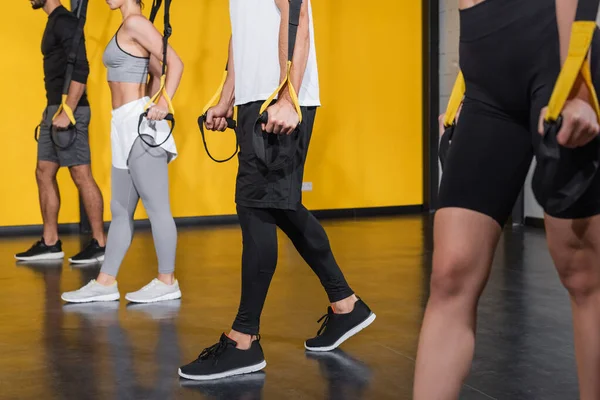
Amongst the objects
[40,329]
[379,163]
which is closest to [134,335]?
[40,329]

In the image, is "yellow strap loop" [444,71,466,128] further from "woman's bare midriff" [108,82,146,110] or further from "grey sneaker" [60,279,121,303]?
"grey sneaker" [60,279,121,303]

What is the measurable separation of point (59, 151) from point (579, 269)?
13.2 ft

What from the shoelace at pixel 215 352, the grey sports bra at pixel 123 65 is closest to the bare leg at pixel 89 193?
the grey sports bra at pixel 123 65

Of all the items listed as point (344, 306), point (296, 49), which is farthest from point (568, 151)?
point (344, 306)

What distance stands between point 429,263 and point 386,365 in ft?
6.84

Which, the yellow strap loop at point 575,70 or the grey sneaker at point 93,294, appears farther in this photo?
the grey sneaker at point 93,294

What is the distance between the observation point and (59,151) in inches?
202

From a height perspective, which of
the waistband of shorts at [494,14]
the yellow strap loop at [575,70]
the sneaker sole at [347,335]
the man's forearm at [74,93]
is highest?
the waistband of shorts at [494,14]

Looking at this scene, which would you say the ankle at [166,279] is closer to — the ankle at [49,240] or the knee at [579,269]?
the ankle at [49,240]

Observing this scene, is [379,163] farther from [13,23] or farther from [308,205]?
[13,23]

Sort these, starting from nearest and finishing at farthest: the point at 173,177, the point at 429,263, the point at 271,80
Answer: the point at 271,80 < the point at 429,263 < the point at 173,177

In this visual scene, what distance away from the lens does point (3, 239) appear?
20.3ft

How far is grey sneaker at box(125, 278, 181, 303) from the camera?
12.5 ft

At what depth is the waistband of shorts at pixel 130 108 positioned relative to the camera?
3773mm
